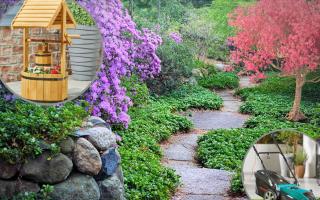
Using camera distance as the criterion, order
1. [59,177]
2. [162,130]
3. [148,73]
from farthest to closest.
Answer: [148,73]
[162,130]
[59,177]

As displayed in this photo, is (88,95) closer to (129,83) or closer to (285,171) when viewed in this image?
(129,83)

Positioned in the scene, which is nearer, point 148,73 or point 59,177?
point 59,177

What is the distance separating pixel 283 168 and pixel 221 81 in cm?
1021

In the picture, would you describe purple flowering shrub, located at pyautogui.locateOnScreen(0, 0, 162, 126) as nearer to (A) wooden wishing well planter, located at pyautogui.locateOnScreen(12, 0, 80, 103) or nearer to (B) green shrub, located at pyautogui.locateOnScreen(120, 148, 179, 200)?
(B) green shrub, located at pyautogui.locateOnScreen(120, 148, 179, 200)

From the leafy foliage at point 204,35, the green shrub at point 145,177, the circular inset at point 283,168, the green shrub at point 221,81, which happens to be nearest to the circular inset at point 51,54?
the circular inset at point 283,168

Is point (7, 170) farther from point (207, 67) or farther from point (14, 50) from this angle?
point (207, 67)

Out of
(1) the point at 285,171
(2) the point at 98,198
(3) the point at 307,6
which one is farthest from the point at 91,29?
(3) the point at 307,6

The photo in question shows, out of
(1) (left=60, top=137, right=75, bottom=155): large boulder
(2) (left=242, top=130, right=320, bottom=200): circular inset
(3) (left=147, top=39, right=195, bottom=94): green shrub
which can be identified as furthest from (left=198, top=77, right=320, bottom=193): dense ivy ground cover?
(2) (left=242, top=130, right=320, bottom=200): circular inset

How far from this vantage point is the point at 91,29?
10.4 ft

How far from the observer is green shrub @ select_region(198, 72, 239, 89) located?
42.2 feet

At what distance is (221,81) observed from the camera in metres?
13.0

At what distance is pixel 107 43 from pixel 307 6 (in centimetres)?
383

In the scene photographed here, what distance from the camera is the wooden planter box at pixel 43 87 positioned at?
282 cm

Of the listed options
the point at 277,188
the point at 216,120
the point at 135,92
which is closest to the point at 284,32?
the point at 216,120
